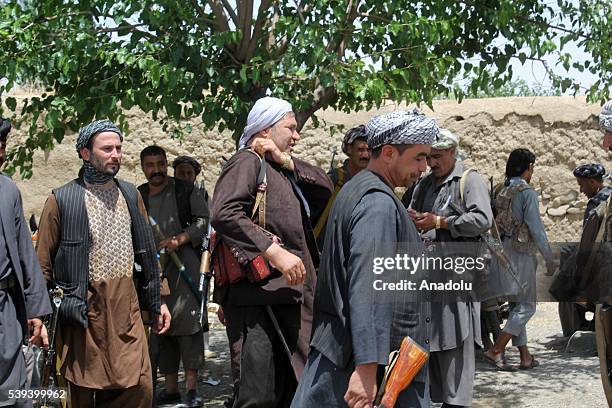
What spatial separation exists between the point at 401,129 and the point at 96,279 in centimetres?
207

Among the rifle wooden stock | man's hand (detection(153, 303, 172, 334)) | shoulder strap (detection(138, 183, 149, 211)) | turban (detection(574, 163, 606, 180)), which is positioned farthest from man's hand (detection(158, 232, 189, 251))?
turban (detection(574, 163, 606, 180))

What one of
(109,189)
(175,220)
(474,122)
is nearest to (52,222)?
(109,189)

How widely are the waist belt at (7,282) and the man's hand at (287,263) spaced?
1.17 metres

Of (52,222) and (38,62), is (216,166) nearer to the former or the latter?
(38,62)

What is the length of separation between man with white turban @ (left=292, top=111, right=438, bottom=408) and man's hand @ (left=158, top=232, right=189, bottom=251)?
120 inches

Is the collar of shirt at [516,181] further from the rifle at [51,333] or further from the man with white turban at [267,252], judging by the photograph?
the rifle at [51,333]

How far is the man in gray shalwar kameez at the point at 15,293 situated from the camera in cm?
407

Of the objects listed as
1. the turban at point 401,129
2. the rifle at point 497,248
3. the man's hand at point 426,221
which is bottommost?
the rifle at point 497,248

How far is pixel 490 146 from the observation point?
39.9ft

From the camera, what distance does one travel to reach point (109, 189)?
4941mm

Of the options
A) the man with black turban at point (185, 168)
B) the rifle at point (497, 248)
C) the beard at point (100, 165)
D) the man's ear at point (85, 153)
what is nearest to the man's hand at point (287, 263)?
the beard at point (100, 165)

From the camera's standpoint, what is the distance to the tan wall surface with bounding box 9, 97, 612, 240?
473 inches

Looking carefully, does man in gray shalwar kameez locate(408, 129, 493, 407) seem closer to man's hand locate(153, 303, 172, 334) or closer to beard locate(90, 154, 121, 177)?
man's hand locate(153, 303, 172, 334)

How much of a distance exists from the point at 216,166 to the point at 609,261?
7971 millimetres
